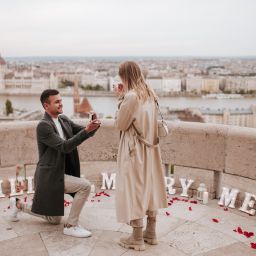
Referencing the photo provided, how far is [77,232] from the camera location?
313 centimetres

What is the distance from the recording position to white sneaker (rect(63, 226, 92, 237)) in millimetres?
3125

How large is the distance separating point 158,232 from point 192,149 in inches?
45.1

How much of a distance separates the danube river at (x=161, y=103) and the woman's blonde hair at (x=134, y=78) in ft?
266

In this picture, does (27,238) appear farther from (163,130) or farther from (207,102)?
(207,102)

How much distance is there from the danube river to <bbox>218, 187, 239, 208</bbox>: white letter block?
262 ft

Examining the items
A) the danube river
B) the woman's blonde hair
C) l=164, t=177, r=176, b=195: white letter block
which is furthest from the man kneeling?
the danube river

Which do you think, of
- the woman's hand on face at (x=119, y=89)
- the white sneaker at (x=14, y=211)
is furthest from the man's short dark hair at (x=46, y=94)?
the white sneaker at (x=14, y=211)

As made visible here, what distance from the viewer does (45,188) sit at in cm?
312

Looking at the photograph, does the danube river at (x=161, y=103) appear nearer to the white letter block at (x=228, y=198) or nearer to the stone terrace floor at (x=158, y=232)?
the white letter block at (x=228, y=198)

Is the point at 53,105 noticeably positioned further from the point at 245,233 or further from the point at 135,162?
the point at 245,233

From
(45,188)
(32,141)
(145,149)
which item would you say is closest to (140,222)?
(145,149)

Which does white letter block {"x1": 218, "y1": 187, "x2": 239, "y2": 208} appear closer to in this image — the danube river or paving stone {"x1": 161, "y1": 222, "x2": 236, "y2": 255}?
paving stone {"x1": 161, "y1": 222, "x2": 236, "y2": 255}

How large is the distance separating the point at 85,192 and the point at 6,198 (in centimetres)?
127

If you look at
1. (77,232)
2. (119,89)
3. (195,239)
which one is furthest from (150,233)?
Answer: (119,89)
